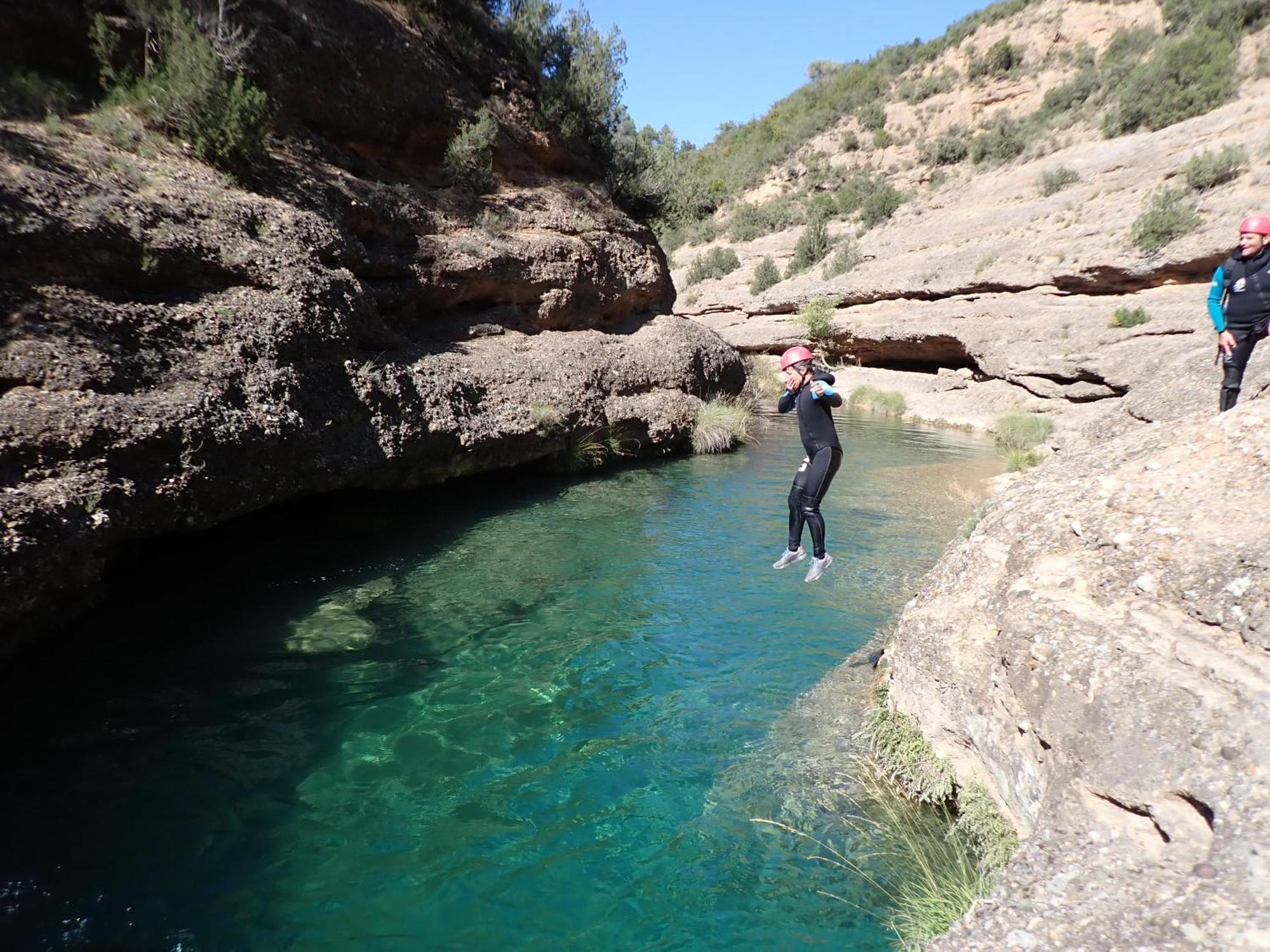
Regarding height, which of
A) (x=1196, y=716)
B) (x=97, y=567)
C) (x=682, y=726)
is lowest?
(x=682, y=726)

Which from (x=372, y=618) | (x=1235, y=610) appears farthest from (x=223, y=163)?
(x=1235, y=610)

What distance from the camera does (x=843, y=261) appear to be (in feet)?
90.6

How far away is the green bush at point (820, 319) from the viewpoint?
24.2 meters

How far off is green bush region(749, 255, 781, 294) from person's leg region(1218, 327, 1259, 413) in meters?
25.9

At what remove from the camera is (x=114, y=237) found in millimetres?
6945

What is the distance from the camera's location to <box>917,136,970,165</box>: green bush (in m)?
34.5

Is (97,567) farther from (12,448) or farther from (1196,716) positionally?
(1196,716)

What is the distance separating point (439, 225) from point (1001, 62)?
37757 millimetres

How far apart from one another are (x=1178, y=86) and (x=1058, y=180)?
622 cm

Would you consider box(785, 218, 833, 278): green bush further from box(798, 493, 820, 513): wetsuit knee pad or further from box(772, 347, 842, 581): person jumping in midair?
box(798, 493, 820, 513): wetsuit knee pad

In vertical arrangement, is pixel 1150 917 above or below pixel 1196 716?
below

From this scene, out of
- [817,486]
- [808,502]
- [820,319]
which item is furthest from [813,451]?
[820,319]

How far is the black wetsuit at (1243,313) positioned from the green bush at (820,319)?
18.2m

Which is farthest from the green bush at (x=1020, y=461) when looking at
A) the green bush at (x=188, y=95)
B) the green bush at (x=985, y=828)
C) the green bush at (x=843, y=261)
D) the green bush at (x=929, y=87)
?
the green bush at (x=929, y=87)
